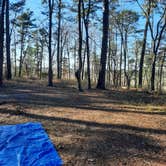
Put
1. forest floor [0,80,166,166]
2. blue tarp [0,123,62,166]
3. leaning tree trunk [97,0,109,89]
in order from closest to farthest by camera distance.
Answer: blue tarp [0,123,62,166]
forest floor [0,80,166,166]
leaning tree trunk [97,0,109,89]

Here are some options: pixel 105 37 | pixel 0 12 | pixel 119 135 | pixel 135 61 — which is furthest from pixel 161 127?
pixel 135 61

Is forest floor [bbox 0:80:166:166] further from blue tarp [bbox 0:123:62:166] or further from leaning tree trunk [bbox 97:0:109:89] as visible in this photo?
leaning tree trunk [bbox 97:0:109:89]

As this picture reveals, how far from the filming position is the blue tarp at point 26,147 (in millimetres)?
4656

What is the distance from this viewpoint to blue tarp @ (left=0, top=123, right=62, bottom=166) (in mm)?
4656

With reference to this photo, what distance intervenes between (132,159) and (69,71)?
4997 centimetres

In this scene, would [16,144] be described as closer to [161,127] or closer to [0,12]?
[161,127]

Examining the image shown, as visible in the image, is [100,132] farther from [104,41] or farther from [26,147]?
[104,41]

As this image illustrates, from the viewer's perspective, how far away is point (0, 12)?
17.1m

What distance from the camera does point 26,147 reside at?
531 centimetres

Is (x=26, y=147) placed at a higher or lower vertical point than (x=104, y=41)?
lower

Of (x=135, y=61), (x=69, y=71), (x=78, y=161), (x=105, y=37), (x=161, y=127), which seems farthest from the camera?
(x=69, y=71)

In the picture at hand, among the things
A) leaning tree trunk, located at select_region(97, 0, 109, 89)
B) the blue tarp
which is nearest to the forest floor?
the blue tarp

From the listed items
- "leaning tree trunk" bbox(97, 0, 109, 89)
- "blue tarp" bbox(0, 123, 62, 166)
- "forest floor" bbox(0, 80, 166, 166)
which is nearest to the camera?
"blue tarp" bbox(0, 123, 62, 166)

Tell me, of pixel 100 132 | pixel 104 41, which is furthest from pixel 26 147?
pixel 104 41
